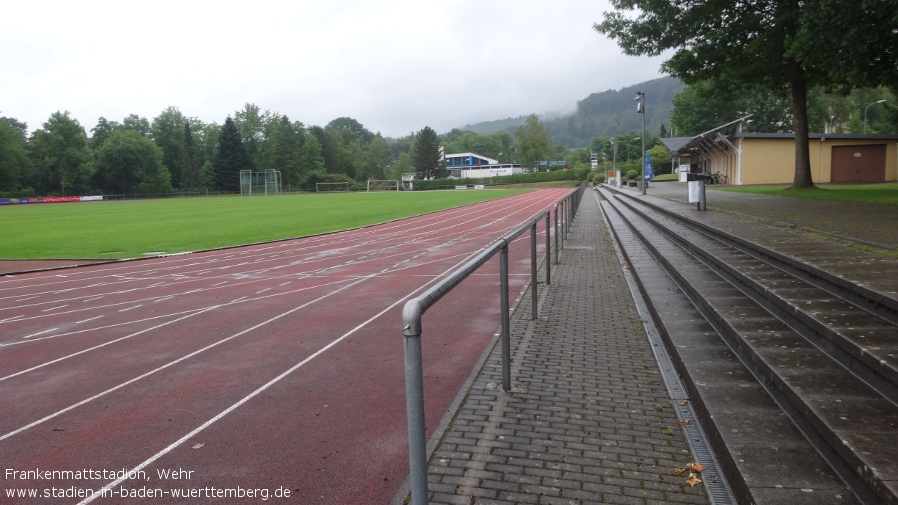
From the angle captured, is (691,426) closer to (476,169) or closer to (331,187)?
(331,187)

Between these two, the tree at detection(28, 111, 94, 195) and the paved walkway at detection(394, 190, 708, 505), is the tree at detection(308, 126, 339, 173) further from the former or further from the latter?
the paved walkway at detection(394, 190, 708, 505)

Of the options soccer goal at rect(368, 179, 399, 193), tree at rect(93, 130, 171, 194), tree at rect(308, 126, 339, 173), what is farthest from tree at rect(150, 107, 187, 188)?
soccer goal at rect(368, 179, 399, 193)

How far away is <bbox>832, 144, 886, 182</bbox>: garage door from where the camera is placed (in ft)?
111

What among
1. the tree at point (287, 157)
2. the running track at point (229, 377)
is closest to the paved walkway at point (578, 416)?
the running track at point (229, 377)

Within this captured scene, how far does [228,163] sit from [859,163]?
3368 inches

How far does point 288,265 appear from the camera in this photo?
13.2 metres

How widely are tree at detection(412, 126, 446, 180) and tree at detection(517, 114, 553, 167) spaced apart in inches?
795

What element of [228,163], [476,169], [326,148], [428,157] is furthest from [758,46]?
[476,169]

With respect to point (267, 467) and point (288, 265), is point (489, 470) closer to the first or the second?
point (267, 467)

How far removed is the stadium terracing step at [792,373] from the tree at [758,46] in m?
10.1

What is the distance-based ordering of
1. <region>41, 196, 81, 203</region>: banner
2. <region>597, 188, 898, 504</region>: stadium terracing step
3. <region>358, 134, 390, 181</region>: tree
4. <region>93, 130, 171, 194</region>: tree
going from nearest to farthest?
<region>597, 188, 898, 504</region>: stadium terracing step < <region>41, 196, 81, 203</region>: banner < <region>93, 130, 171, 194</region>: tree < <region>358, 134, 390, 181</region>: tree

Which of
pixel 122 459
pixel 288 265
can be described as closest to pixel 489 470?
pixel 122 459

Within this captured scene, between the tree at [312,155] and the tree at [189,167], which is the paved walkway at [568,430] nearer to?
the tree at [189,167]

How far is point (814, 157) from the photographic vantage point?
113 feet
